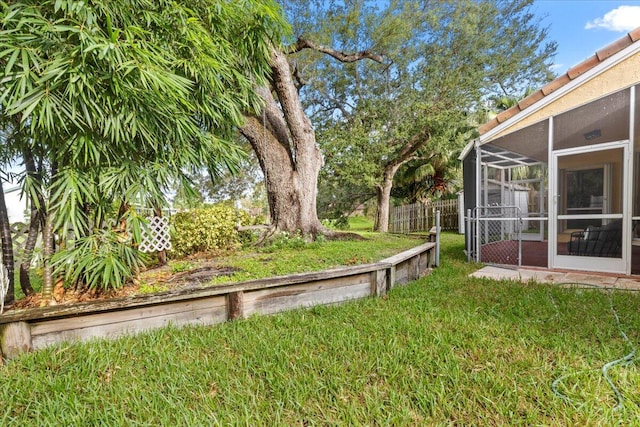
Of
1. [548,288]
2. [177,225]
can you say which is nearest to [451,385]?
[548,288]

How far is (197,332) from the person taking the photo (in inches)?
99.4

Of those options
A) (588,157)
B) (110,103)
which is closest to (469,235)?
(588,157)

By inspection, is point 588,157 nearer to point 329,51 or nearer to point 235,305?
point 235,305

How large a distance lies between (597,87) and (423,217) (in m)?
9.45

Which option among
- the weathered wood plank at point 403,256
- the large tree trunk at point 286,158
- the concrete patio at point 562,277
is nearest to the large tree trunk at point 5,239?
the weathered wood plank at point 403,256

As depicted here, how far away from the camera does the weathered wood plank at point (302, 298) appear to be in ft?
9.49

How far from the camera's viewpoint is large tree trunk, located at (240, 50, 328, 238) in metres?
6.61

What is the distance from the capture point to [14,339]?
2109mm

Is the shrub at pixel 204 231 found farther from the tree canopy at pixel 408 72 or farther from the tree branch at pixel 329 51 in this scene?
the tree canopy at pixel 408 72

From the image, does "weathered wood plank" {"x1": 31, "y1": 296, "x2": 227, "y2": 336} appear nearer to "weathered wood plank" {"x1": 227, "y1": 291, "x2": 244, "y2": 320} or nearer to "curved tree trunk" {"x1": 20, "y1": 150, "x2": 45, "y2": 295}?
"weathered wood plank" {"x1": 227, "y1": 291, "x2": 244, "y2": 320}

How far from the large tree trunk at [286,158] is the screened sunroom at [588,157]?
371 cm

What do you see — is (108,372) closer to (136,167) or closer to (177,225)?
(136,167)

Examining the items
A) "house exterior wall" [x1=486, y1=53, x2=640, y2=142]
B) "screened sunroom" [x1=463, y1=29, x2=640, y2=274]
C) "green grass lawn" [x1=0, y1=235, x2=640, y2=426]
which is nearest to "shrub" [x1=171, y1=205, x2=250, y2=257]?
"green grass lawn" [x1=0, y1=235, x2=640, y2=426]

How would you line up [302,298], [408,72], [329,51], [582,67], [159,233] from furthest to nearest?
[408,72] → [329,51] → [582,67] → [159,233] → [302,298]
